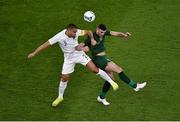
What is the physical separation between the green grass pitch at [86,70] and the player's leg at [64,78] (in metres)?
0.19

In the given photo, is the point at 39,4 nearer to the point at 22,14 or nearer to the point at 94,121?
the point at 22,14

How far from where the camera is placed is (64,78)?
1461 cm

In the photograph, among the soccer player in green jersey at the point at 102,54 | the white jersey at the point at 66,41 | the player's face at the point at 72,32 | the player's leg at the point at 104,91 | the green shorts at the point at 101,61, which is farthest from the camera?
the player's leg at the point at 104,91

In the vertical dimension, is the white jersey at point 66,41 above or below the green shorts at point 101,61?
above

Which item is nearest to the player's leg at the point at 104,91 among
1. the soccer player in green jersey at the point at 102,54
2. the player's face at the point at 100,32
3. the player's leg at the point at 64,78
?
the soccer player in green jersey at the point at 102,54

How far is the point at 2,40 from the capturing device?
59.1 ft

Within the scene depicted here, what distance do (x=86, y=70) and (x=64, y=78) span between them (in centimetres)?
196

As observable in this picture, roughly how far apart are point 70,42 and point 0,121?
110 inches

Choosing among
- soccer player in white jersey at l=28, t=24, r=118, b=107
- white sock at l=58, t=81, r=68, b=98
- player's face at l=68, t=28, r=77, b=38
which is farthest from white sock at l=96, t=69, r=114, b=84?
player's face at l=68, t=28, r=77, b=38

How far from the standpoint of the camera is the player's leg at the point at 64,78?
14578mm

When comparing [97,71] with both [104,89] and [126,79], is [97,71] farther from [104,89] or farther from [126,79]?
[126,79]

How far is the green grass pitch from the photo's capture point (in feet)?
48.4

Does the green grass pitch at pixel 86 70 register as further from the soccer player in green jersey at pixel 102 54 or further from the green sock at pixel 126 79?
the soccer player in green jersey at pixel 102 54

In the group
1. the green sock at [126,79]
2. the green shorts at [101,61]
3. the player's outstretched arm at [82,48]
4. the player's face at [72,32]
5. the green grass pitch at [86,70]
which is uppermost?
the player's face at [72,32]
